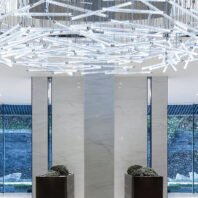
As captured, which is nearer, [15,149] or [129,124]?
[129,124]

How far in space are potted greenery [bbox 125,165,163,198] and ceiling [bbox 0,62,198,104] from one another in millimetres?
2891

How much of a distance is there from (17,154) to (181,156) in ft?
23.2

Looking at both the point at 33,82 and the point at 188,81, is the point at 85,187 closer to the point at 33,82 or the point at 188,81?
the point at 33,82

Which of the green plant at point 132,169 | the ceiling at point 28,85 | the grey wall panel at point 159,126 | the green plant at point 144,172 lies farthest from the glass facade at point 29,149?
the green plant at point 144,172

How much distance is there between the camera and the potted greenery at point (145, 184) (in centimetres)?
1134

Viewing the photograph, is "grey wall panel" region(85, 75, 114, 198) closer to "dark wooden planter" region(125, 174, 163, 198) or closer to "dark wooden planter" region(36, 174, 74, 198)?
"dark wooden planter" region(125, 174, 163, 198)

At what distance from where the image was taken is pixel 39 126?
14.4 m

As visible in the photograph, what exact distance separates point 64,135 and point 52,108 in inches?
30.7

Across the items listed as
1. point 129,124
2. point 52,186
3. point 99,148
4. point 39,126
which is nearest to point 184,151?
point 129,124

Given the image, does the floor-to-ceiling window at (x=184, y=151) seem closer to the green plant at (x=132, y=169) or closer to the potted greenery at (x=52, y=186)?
the green plant at (x=132, y=169)

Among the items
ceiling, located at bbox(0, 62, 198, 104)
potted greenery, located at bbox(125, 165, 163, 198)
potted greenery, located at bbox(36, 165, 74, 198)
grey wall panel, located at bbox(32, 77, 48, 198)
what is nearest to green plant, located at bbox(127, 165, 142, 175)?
potted greenery, located at bbox(125, 165, 163, 198)

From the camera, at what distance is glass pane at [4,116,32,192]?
77.5 ft

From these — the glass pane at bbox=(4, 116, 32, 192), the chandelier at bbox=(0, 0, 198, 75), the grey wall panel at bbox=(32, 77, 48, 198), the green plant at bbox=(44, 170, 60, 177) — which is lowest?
→ the glass pane at bbox=(4, 116, 32, 192)

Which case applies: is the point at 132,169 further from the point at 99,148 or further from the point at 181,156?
the point at 181,156
